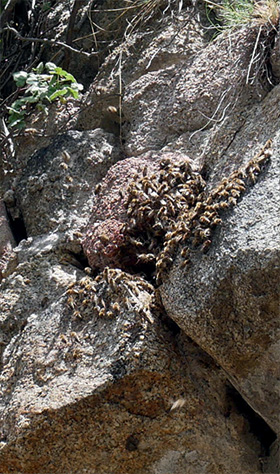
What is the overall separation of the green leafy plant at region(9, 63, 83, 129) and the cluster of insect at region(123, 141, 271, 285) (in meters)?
0.74

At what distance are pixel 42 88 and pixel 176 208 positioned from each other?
3.87 feet

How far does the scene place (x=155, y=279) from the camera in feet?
11.1

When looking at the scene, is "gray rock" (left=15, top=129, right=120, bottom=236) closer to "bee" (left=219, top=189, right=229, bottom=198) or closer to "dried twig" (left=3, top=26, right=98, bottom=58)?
"dried twig" (left=3, top=26, right=98, bottom=58)

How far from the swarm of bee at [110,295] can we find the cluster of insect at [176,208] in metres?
0.11

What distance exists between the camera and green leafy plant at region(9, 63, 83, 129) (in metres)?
4.04

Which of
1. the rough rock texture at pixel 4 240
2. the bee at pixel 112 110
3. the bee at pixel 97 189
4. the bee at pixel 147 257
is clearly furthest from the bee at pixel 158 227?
the bee at pixel 112 110

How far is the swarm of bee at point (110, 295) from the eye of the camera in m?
3.22

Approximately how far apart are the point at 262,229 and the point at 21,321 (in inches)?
50.8

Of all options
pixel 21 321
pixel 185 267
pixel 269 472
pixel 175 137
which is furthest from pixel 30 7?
pixel 269 472

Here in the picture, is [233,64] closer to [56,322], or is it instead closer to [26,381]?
[56,322]

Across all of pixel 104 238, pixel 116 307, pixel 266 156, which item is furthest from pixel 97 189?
pixel 266 156

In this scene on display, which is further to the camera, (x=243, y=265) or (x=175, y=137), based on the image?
(x=175, y=137)

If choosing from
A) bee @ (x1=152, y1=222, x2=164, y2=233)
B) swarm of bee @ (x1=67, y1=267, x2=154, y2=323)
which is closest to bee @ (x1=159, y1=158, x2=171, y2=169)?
bee @ (x1=152, y1=222, x2=164, y2=233)

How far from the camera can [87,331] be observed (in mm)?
3268
